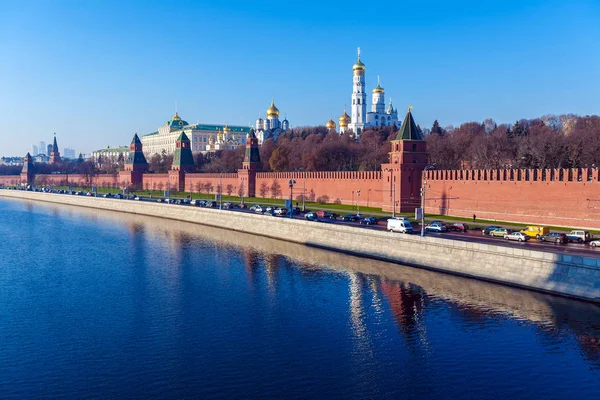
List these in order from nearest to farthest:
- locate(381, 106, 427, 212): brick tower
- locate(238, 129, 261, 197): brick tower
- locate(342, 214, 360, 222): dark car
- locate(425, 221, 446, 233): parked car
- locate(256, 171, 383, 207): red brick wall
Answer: locate(425, 221, 446, 233): parked car < locate(342, 214, 360, 222): dark car < locate(381, 106, 427, 212): brick tower < locate(256, 171, 383, 207): red brick wall < locate(238, 129, 261, 197): brick tower

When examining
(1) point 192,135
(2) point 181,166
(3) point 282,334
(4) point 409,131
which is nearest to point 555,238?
(3) point 282,334

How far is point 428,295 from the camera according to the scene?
20609 millimetres

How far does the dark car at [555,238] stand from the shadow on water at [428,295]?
15.2 ft

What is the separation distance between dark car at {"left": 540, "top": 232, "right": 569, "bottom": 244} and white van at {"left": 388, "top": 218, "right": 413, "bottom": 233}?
583cm

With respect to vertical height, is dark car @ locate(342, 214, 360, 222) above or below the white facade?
below

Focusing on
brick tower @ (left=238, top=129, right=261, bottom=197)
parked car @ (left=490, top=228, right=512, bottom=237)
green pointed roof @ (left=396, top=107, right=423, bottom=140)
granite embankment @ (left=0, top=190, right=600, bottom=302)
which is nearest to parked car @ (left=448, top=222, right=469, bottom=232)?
parked car @ (left=490, top=228, right=512, bottom=237)

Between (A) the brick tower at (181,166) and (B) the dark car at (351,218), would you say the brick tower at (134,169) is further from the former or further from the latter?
(B) the dark car at (351,218)

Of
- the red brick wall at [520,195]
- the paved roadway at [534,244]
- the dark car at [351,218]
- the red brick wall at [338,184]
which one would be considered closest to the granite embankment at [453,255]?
the paved roadway at [534,244]

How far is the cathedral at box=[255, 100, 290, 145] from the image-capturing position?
4412 inches

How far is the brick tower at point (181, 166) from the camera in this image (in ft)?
226

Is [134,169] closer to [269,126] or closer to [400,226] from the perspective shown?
[269,126]

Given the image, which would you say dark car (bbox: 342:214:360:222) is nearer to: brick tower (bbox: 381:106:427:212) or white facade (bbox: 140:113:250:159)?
brick tower (bbox: 381:106:427:212)

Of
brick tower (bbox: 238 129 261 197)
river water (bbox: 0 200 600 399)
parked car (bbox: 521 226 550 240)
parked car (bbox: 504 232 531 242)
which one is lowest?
river water (bbox: 0 200 600 399)

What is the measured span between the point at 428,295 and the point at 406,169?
18.9 metres
